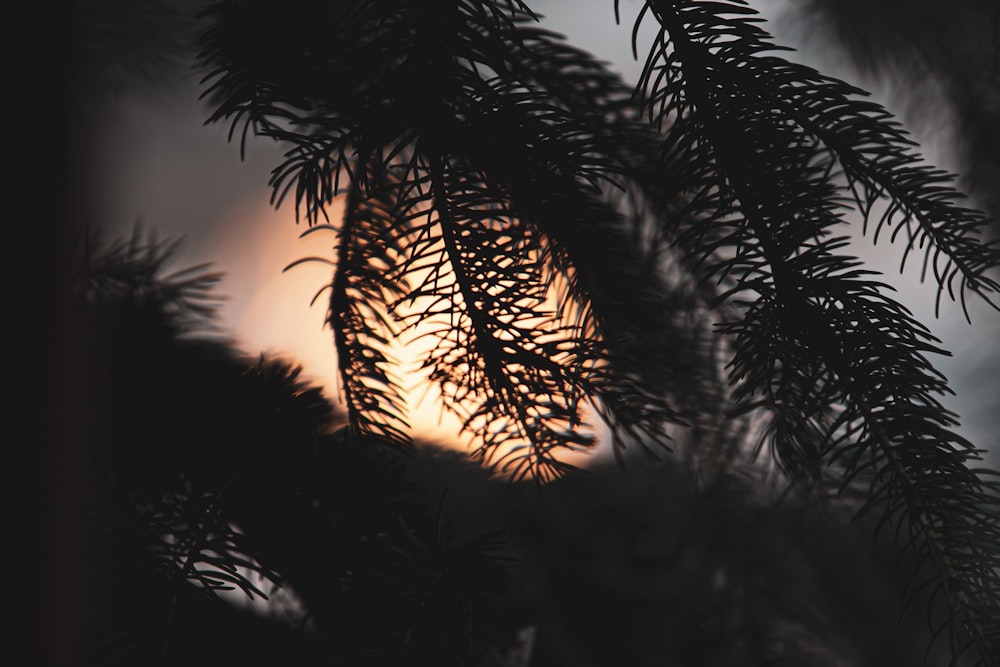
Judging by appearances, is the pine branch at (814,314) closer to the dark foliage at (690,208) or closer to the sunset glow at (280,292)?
the dark foliage at (690,208)

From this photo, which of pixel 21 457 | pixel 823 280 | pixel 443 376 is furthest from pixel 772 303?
pixel 21 457

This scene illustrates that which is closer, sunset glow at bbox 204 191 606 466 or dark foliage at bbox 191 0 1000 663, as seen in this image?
dark foliage at bbox 191 0 1000 663

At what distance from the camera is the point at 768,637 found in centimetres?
58

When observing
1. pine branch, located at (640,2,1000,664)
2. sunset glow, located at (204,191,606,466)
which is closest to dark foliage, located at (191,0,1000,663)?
pine branch, located at (640,2,1000,664)

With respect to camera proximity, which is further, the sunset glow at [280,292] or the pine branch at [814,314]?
the sunset glow at [280,292]

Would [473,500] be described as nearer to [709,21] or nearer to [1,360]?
[1,360]

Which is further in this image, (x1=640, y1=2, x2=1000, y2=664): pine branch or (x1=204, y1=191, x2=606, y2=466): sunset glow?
(x1=204, y1=191, x2=606, y2=466): sunset glow

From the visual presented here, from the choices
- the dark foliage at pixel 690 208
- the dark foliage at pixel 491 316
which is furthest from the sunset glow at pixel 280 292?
the dark foliage at pixel 690 208

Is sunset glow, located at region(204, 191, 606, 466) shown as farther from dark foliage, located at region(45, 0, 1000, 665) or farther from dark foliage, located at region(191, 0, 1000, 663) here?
dark foliage, located at region(191, 0, 1000, 663)

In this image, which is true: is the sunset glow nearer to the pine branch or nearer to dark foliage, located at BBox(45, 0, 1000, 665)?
dark foliage, located at BBox(45, 0, 1000, 665)

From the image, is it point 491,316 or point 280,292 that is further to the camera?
point 280,292

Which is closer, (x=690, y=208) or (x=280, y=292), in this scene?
(x=690, y=208)

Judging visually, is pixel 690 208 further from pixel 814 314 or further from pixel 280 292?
pixel 280 292

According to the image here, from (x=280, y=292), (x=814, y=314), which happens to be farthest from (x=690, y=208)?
(x=280, y=292)
